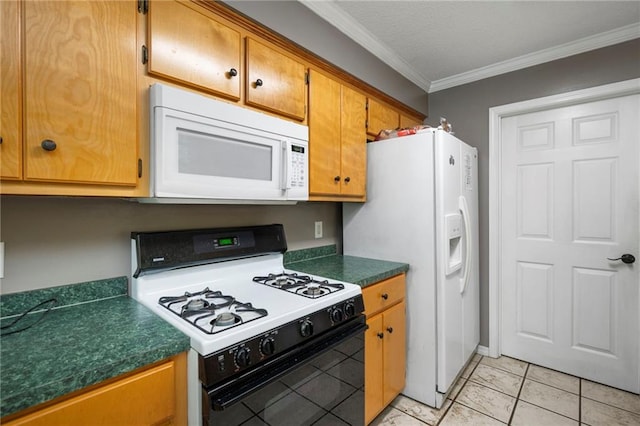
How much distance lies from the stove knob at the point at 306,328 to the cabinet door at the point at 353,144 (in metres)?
0.95

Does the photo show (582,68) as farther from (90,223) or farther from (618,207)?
(90,223)

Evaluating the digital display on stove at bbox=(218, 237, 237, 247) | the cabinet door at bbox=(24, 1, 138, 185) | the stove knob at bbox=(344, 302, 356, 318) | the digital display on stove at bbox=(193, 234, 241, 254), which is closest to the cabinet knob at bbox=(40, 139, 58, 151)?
the cabinet door at bbox=(24, 1, 138, 185)

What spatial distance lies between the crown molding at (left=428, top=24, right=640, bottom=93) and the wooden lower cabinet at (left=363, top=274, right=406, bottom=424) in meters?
1.96

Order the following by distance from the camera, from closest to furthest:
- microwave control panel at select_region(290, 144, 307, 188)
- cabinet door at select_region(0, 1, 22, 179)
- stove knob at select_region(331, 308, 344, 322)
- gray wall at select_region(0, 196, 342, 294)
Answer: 1. cabinet door at select_region(0, 1, 22, 179)
2. gray wall at select_region(0, 196, 342, 294)
3. stove knob at select_region(331, 308, 344, 322)
4. microwave control panel at select_region(290, 144, 307, 188)

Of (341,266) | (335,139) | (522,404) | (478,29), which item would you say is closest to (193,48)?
(335,139)

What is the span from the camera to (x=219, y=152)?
129 centimetres

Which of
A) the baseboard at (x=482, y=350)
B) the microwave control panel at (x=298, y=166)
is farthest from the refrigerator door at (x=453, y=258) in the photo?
the microwave control panel at (x=298, y=166)

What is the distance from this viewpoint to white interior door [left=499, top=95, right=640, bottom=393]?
2160mm

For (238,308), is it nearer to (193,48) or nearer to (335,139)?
(193,48)

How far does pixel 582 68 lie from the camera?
227 cm

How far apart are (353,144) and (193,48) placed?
1.11m

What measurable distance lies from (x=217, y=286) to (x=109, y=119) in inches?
33.6

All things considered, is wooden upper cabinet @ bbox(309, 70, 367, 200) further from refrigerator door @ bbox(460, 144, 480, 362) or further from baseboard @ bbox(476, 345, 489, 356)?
baseboard @ bbox(476, 345, 489, 356)

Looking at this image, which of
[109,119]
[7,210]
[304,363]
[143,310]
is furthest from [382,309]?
[7,210]
